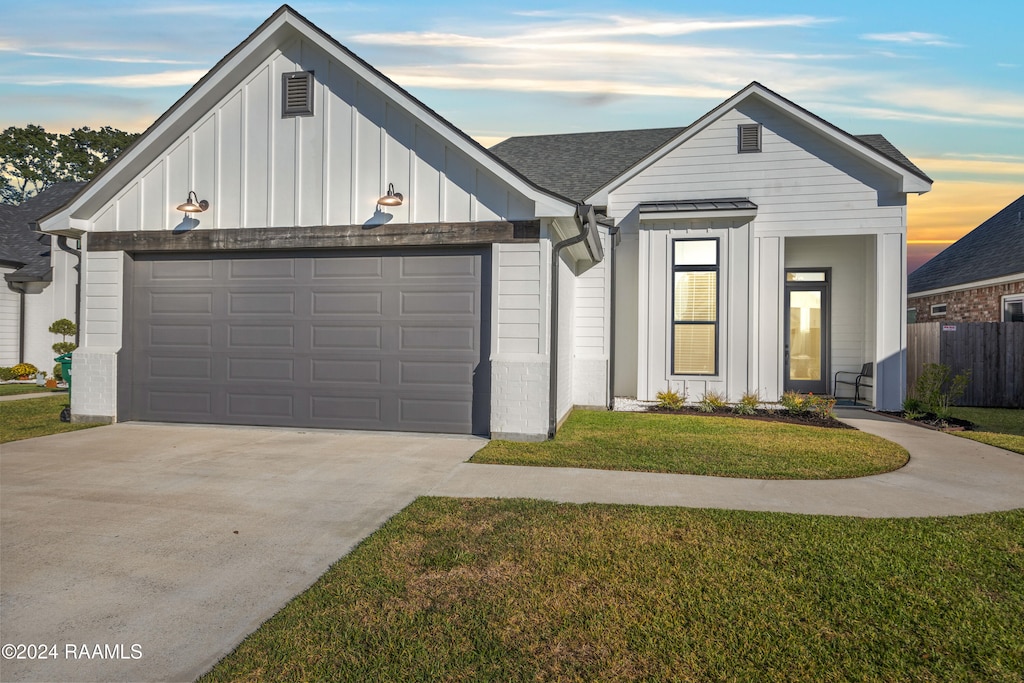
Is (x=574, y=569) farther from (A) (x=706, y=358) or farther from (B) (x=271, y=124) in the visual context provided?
(A) (x=706, y=358)

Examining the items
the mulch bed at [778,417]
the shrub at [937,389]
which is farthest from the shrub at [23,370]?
the shrub at [937,389]

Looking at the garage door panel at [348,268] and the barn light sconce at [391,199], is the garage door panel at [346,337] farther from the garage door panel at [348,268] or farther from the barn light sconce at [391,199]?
the barn light sconce at [391,199]

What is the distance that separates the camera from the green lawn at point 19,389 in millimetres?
13296

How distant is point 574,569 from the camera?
348 cm

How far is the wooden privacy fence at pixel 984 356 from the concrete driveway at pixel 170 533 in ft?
37.6

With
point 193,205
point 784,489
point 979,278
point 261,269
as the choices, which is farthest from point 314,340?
point 979,278

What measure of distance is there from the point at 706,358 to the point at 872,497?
644cm

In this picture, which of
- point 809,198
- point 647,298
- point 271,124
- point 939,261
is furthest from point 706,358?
point 939,261

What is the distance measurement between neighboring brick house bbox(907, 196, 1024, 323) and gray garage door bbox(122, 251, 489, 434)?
1461cm

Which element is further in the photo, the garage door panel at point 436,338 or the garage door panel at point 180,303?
the garage door panel at point 180,303

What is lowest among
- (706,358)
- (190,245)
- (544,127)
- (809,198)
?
(706,358)

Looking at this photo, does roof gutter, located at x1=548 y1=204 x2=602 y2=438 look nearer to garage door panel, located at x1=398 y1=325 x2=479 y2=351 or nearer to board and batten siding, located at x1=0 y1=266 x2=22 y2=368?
garage door panel, located at x1=398 y1=325 x2=479 y2=351

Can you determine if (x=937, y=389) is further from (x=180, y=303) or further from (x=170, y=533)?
(x=180, y=303)

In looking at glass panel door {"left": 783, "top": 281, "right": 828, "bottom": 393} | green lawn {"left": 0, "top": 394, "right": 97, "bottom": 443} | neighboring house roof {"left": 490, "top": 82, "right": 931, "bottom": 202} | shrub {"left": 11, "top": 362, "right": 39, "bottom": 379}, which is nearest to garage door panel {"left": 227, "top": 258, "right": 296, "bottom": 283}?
green lawn {"left": 0, "top": 394, "right": 97, "bottom": 443}
